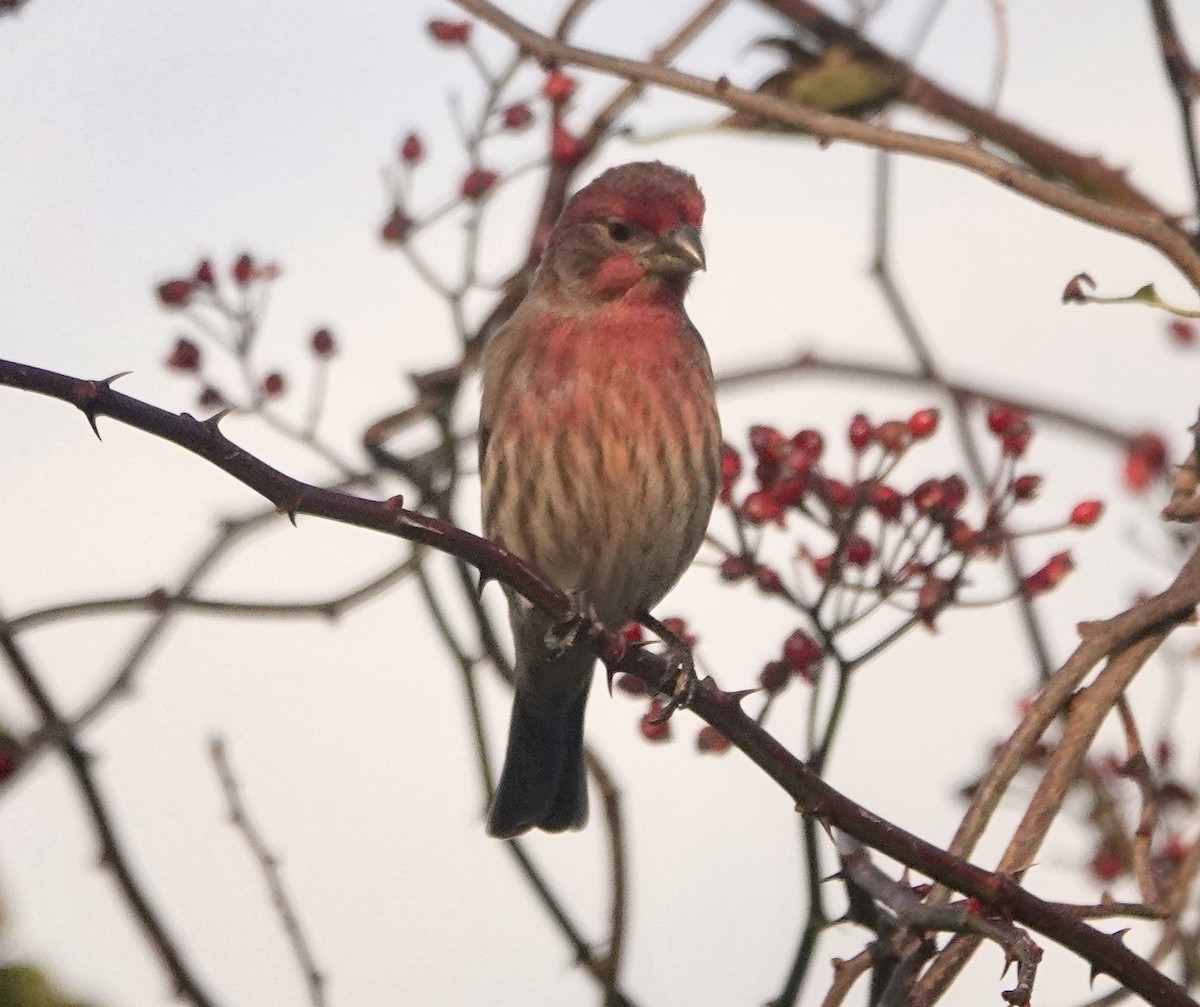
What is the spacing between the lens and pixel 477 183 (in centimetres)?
536

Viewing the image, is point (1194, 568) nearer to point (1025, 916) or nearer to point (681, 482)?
point (1025, 916)

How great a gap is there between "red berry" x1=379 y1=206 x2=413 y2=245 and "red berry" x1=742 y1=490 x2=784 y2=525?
1.34 m

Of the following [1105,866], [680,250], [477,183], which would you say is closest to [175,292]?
[477,183]

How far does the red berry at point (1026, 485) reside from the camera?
4770mm

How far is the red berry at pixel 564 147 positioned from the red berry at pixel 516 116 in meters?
0.14

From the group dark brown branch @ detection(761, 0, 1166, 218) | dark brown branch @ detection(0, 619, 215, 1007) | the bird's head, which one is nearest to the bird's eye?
the bird's head

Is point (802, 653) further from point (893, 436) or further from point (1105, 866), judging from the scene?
point (1105, 866)

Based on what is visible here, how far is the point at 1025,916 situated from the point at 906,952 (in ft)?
1.64

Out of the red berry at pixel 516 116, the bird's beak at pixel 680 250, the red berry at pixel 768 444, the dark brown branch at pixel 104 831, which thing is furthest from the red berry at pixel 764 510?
the dark brown branch at pixel 104 831

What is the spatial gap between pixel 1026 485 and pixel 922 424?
0.30 meters

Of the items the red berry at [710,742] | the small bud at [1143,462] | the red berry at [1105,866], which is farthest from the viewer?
the small bud at [1143,462]

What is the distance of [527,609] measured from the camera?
5426 mm

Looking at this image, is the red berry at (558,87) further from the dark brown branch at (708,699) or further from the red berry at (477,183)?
the dark brown branch at (708,699)

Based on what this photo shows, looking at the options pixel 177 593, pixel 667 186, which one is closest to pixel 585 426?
pixel 667 186
